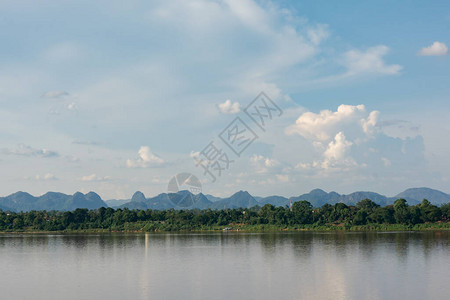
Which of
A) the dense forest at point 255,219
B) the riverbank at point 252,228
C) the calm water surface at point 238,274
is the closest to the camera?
the calm water surface at point 238,274

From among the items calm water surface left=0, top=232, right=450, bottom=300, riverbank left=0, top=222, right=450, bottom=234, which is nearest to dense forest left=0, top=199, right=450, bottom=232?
riverbank left=0, top=222, right=450, bottom=234

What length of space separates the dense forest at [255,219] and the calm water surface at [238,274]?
48889 mm

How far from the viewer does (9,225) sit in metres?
136

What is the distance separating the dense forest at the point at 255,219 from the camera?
329ft

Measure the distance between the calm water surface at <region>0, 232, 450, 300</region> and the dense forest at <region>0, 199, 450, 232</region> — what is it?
48889 millimetres

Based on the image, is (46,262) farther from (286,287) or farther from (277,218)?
(277,218)

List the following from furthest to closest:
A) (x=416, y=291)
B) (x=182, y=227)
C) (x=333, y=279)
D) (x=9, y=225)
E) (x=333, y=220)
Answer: (x=9, y=225)
(x=182, y=227)
(x=333, y=220)
(x=333, y=279)
(x=416, y=291)

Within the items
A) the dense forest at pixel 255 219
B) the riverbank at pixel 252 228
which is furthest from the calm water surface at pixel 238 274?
the dense forest at pixel 255 219

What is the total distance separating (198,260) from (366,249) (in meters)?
20.1

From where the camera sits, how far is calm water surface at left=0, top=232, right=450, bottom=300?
28219 millimetres

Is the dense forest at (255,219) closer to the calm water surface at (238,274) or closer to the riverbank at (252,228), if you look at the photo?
the riverbank at (252,228)

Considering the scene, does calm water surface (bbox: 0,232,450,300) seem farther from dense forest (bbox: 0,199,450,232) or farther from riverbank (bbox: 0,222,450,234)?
dense forest (bbox: 0,199,450,232)

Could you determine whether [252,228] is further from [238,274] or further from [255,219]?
[238,274]

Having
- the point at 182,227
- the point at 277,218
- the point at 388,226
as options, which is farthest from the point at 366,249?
the point at 182,227
